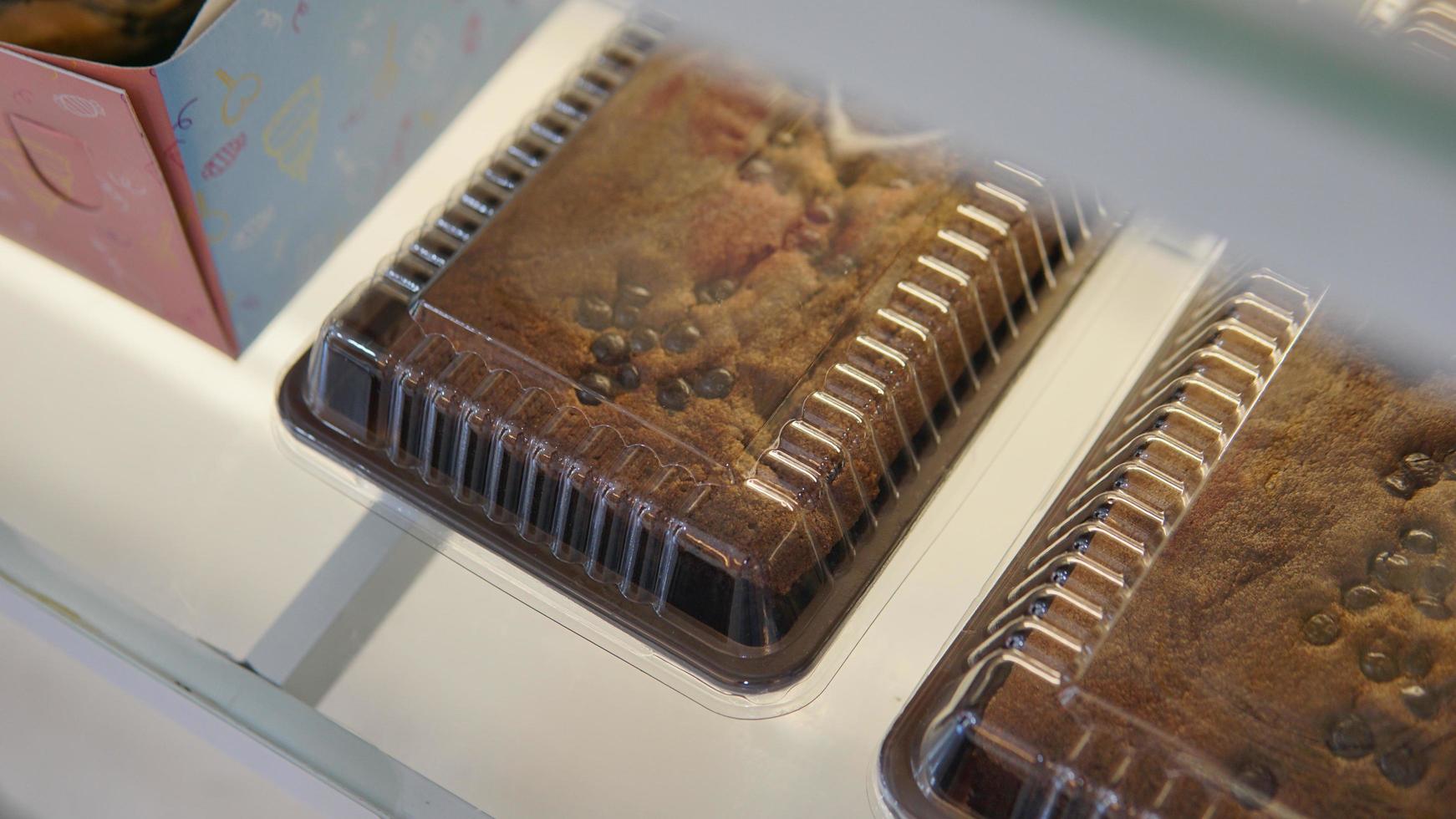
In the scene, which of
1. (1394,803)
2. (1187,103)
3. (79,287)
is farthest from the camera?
(79,287)

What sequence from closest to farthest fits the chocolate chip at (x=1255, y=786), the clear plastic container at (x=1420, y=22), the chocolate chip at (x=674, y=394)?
1. the clear plastic container at (x=1420, y=22)
2. the chocolate chip at (x=1255, y=786)
3. the chocolate chip at (x=674, y=394)

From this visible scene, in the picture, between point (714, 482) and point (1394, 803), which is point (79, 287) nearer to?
point (714, 482)

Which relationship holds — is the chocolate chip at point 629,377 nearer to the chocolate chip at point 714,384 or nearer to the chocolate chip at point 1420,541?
the chocolate chip at point 714,384

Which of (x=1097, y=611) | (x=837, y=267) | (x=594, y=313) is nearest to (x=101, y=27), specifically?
(x=594, y=313)

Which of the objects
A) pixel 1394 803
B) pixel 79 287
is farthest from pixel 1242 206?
pixel 79 287

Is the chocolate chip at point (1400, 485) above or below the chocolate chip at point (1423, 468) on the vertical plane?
below

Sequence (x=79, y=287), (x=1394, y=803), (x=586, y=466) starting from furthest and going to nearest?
(x=79, y=287) → (x=586, y=466) → (x=1394, y=803)

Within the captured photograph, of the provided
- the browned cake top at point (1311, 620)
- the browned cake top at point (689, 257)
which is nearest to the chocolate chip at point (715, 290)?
the browned cake top at point (689, 257)

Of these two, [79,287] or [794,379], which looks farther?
[79,287]
